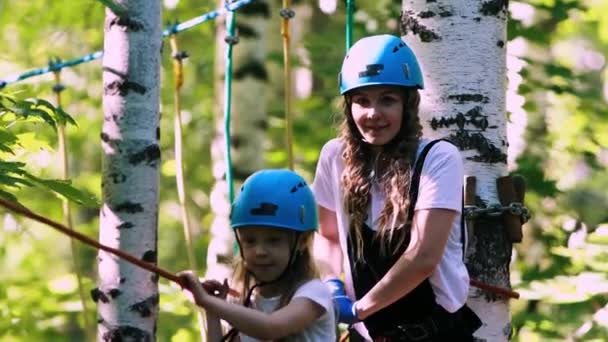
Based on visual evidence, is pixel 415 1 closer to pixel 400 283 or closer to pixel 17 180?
pixel 400 283

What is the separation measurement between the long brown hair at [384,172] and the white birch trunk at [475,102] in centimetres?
38

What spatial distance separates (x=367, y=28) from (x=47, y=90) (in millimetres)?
2985

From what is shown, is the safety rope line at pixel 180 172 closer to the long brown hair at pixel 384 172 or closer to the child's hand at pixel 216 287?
the long brown hair at pixel 384 172

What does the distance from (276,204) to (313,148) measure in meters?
5.91

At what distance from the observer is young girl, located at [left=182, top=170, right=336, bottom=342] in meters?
3.37

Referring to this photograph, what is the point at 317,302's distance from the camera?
335cm

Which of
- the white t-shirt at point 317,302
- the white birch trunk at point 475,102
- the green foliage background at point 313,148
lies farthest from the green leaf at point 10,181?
the white birch trunk at point 475,102

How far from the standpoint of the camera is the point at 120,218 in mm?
3781

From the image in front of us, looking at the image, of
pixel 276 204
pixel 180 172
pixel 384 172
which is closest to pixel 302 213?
pixel 276 204

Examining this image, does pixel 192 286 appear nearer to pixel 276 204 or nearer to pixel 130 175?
pixel 276 204

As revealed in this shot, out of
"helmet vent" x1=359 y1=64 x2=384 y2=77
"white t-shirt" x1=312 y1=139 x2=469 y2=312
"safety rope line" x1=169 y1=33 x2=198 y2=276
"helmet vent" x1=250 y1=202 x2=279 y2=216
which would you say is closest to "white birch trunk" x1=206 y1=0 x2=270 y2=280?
"safety rope line" x1=169 y1=33 x2=198 y2=276

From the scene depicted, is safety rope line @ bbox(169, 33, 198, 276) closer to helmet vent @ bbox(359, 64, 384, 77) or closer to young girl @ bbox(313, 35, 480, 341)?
young girl @ bbox(313, 35, 480, 341)

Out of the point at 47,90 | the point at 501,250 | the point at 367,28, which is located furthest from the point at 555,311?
the point at 47,90

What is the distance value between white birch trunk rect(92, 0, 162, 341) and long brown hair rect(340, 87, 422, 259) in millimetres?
579
